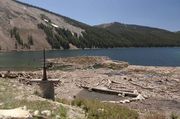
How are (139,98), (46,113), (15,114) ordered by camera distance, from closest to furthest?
(15,114)
(46,113)
(139,98)

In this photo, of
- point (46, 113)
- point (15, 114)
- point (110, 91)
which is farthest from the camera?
point (110, 91)

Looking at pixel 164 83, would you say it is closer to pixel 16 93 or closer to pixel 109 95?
pixel 109 95

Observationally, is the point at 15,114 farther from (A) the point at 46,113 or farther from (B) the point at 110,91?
(B) the point at 110,91

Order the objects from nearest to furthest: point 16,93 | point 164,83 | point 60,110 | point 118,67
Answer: point 60,110 < point 16,93 < point 164,83 < point 118,67

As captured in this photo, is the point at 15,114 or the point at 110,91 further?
the point at 110,91

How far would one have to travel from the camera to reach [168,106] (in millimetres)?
33094

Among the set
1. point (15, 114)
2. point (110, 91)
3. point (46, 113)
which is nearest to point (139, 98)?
point (110, 91)

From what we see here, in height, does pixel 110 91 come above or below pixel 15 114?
below

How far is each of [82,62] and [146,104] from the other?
68786mm

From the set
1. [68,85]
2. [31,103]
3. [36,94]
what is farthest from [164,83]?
[31,103]

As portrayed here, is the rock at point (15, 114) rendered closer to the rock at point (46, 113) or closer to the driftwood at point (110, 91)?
the rock at point (46, 113)

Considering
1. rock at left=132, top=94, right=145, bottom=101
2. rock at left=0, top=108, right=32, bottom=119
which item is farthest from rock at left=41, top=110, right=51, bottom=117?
rock at left=132, top=94, right=145, bottom=101

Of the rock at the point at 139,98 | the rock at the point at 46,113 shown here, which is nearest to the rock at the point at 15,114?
the rock at the point at 46,113

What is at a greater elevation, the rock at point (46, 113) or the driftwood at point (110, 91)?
the rock at point (46, 113)
